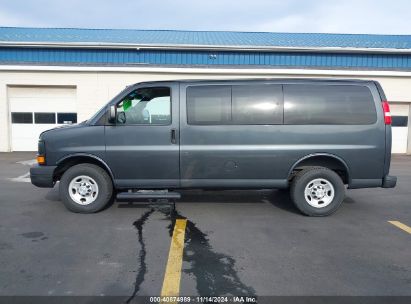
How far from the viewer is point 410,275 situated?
333 centimetres

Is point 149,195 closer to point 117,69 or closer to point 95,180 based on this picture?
point 95,180

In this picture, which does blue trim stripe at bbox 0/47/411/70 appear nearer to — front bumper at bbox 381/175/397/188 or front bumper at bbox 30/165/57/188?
Answer: front bumper at bbox 30/165/57/188

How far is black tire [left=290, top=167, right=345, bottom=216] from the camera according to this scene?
17.3 ft

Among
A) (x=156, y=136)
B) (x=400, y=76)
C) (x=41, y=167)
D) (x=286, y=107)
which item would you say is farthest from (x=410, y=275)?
(x=400, y=76)

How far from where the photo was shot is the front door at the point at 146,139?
17.2ft

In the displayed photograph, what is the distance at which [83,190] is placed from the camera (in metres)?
5.40

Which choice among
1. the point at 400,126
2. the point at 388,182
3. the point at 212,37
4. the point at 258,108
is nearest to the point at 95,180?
the point at 258,108

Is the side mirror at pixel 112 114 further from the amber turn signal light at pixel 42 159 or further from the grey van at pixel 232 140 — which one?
the amber turn signal light at pixel 42 159

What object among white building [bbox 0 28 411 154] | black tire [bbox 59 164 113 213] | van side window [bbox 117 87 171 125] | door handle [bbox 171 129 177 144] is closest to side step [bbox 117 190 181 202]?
black tire [bbox 59 164 113 213]

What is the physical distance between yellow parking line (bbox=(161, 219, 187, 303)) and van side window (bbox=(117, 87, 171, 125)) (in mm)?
1774

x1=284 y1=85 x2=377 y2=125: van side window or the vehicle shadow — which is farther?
the vehicle shadow

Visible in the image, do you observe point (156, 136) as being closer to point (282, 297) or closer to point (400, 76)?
point (282, 297)

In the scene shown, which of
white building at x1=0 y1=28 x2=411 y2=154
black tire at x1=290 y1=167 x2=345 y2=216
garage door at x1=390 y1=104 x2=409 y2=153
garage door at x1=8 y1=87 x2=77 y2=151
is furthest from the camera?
garage door at x1=390 y1=104 x2=409 y2=153

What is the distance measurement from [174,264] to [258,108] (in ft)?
9.40
